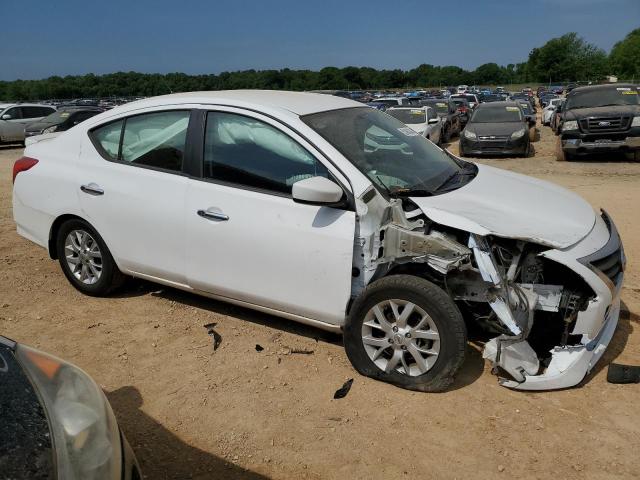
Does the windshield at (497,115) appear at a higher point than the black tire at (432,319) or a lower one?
higher

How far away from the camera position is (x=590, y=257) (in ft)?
11.0

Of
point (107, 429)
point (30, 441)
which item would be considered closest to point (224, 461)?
point (107, 429)

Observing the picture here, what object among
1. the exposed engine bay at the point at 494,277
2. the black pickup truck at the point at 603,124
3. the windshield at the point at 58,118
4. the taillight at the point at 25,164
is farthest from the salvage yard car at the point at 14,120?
the exposed engine bay at the point at 494,277

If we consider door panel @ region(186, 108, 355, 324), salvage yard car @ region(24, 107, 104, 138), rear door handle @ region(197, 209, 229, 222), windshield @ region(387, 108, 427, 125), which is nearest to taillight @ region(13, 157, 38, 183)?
door panel @ region(186, 108, 355, 324)

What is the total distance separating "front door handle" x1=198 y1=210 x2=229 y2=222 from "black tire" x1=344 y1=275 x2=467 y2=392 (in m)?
1.10

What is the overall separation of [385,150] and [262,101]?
0.97 m

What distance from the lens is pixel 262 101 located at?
159 inches

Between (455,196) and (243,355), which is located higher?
(455,196)

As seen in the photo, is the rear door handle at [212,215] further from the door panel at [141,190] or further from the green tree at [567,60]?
the green tree at [567,60]

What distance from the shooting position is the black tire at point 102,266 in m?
4.63

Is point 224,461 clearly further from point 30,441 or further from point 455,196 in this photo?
point 455,196

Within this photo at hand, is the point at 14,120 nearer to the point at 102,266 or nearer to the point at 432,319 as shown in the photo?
the point at 102,266

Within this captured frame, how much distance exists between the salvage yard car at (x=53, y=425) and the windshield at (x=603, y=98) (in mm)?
14418

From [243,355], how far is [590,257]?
7.78 feet
